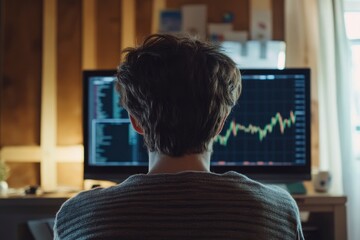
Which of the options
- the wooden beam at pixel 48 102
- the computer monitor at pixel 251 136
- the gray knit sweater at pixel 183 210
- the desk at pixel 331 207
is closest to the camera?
the gray knit sweater at pixel 183 210

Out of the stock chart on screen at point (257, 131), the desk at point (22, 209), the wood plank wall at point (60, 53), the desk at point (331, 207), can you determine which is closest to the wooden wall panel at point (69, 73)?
the wood plank wall at point (60, 53)

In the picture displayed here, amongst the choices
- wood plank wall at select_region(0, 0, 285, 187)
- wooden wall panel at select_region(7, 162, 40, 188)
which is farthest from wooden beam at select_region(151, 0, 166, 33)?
wooden wall panel at select_region(7, 162, 40, 188)

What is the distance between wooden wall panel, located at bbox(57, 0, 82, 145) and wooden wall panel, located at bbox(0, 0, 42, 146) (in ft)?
0.32

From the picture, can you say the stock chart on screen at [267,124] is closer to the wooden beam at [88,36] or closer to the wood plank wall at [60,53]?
the wood plank wall at [60,53]

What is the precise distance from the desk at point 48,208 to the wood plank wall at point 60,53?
58cm

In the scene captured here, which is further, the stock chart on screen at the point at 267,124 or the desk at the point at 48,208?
the stock chart on screen at the point at 267,124

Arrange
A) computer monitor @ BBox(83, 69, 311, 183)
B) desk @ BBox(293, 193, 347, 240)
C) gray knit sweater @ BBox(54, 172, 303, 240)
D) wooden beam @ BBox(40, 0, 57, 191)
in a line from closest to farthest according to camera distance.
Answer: gray knit sweater @ BBox(54, 172, 303, 240)
desk @ BBox(293, 193, 347, 240)
computer monitor @ BBox(83, 69, 311, 183)
wooden beam @ BBox(40, 0, 57, 191)

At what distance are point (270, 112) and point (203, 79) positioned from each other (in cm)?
107

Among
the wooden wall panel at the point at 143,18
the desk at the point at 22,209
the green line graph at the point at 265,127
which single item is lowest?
the desk at the point at 22,209

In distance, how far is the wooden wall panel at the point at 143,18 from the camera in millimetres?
2375

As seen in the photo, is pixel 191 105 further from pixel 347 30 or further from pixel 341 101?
pixel 347 30

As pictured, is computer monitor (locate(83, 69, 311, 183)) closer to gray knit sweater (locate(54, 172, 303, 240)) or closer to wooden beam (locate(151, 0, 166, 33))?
wooden beam (locate(151, 0, 166, 33))

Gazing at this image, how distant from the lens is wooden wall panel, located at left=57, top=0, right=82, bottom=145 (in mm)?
2369

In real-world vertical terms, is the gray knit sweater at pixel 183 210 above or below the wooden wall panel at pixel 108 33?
below
